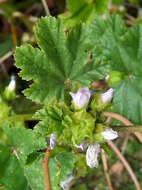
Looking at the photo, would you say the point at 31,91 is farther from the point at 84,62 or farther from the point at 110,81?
the point at 110,81

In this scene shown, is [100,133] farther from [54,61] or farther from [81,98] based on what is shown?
[54,61]

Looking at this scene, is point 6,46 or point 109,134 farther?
point 6,46

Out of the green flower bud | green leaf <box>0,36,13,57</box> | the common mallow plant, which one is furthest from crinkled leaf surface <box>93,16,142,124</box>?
green leaf <box>0,36,13,57</box>

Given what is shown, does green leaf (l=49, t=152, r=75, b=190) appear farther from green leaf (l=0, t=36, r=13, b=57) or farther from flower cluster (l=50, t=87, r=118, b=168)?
green leaf (l=0, t=36, r=13, b=57)

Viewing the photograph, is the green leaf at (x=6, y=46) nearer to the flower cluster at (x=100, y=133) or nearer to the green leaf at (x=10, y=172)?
the green leaf at (x=10, y=172)

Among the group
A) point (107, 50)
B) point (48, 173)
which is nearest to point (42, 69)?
point (48, 173)

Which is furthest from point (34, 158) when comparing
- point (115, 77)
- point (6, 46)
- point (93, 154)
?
point (6, 46)

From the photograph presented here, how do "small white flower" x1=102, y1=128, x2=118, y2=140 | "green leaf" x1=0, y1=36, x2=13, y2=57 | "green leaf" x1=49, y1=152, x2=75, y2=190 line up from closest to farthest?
"small white flower" x1=102, y1=128, x2=118, y2=140 < "green leaf" x1=49, y1=152, x2=75, y2=190 < "green leaf" x1=0, y1=36, x2=13, y2=57
